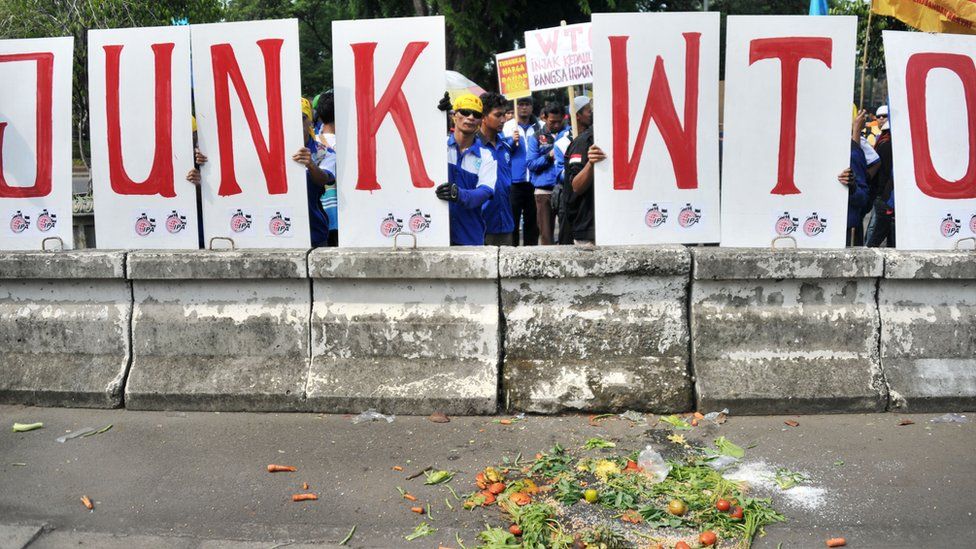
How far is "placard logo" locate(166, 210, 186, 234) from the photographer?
5633 millimetres

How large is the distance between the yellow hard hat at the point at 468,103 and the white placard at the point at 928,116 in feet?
8.69

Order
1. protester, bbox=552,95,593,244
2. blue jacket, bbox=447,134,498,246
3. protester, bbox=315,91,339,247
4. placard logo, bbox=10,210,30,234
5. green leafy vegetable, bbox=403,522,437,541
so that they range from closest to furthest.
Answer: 1. green leafy vegetable, bbox=403,522,437,541
2. placard logo, bbox=10,210,30,234
3. blue jacket, bbox=447,134,498,246
4. protester, bbox=552,95,593,244
5. protester, bbox=315,91,339,247

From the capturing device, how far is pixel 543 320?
5.22 m

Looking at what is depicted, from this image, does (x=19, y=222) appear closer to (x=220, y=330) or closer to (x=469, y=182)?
(x=220, y=330)

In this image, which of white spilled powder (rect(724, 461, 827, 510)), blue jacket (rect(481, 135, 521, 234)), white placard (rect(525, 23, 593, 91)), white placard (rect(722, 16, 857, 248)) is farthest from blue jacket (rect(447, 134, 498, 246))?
white placard (rect(525, 23, 593, 91))

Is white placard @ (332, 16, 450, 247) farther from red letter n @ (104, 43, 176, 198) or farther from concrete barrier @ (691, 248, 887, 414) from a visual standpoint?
concrete barrier @ (691, 248, 887, 414)

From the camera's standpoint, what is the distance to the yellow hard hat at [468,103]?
20.2 feet

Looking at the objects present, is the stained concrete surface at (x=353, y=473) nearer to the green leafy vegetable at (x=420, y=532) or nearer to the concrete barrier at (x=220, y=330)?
the green leafy vegetable at (x=420, y=532)

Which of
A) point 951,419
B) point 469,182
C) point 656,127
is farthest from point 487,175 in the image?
point 951,419

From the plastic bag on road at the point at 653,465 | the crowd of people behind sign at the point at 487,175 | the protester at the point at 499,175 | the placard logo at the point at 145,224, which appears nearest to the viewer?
the plastic bag on road at the point at 653,465

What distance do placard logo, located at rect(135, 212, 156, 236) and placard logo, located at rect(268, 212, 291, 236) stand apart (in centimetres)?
78

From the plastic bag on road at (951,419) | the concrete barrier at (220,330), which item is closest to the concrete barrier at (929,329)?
the plastic bag on road at (951,419)

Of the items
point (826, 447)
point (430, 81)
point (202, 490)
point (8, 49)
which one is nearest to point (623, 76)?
point (430, 81)

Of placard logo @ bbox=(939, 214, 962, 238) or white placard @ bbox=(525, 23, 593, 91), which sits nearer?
placard logo @ bbox=(939, 214, 962, 238)
